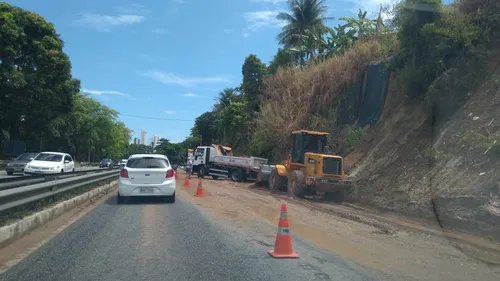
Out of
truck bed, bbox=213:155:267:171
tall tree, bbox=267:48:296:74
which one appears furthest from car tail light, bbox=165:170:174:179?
tall tree, bbox=267:48:296:74

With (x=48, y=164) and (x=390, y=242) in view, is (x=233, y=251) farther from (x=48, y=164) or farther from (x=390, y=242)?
(x=48, y=164)

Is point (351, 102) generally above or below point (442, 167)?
above

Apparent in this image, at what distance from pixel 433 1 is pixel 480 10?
6.43ft

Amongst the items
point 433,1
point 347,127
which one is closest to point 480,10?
point 433,1

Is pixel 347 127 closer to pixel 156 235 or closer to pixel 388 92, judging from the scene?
pixel 388 92

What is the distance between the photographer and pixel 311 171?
19484 millimetres

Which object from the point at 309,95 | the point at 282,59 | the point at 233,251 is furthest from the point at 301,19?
the point at 233,251

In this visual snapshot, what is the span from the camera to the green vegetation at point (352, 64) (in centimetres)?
1817

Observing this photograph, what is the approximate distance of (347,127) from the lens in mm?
28359

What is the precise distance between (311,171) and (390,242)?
10205 mm

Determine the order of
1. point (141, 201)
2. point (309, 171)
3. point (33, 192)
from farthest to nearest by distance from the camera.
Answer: point (309, 171) → point (141, 201) → point (33, 192)

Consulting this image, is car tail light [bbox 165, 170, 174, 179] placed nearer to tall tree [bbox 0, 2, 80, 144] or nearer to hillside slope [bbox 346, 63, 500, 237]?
hillside slope [bbox 346, 63, 500, 237]

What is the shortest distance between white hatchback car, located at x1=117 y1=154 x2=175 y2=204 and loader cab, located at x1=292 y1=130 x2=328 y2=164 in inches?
342

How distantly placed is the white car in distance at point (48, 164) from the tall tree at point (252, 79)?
25.2 metres
